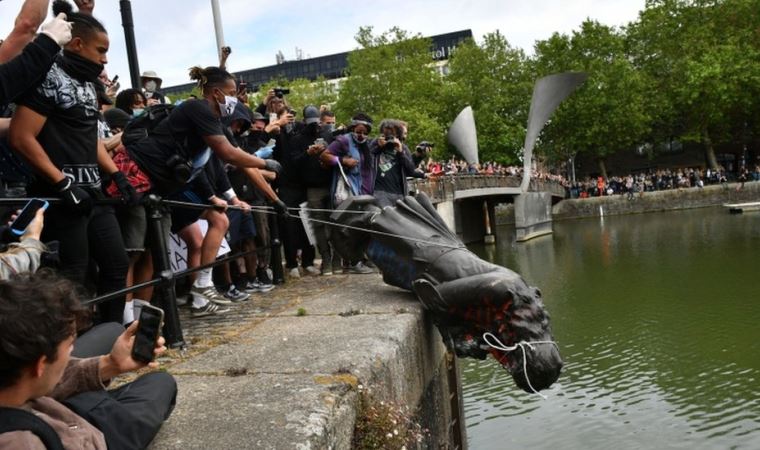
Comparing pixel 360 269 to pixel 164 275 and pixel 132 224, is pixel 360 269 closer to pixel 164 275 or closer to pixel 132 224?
pixel 132 224

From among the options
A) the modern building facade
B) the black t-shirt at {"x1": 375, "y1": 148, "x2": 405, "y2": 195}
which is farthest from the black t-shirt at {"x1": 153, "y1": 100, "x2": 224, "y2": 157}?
the modern building facade

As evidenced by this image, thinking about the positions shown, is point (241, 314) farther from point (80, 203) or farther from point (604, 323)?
point (604, 323)

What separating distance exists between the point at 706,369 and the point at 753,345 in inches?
46.0

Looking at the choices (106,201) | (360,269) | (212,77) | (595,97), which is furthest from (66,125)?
(595,97)

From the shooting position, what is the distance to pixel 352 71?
147 feet

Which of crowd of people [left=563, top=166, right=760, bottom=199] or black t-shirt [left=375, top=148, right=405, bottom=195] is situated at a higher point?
black t-shirt [left=375, top=148, right=405, bottom=195]

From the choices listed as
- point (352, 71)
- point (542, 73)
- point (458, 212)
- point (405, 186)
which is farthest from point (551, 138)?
point (405, 186)

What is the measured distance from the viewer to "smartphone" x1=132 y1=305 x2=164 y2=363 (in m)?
1.88

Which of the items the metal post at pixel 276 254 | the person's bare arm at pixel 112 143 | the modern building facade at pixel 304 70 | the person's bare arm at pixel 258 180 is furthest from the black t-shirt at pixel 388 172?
the modern building facade at pixel 304 70

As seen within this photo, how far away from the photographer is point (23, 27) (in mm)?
2824

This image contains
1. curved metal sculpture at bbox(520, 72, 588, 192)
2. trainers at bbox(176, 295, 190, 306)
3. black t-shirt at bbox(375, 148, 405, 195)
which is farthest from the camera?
curved metal sculpture at bbox(520, 72, 588, 192)

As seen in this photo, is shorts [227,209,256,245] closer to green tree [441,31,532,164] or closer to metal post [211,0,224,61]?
metal post [211,0,224,61]

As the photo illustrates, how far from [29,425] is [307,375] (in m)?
1.26

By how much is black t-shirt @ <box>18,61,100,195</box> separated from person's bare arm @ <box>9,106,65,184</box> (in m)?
0.04
